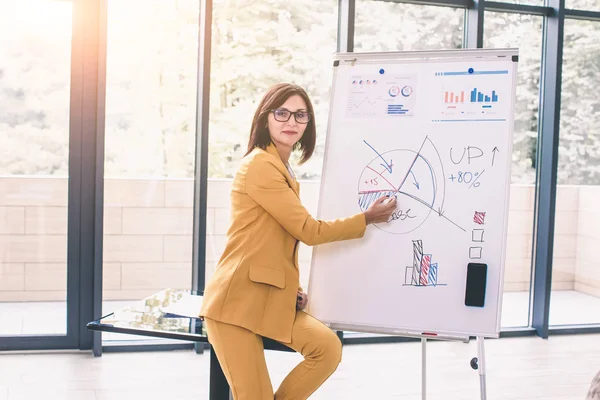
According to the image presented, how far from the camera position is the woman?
240 cm

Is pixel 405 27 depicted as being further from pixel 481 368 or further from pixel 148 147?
pixel 481 368

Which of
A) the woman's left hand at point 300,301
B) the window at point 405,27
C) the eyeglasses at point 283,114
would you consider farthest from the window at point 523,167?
the eyeglasses at point 283,114

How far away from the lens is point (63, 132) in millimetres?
4199

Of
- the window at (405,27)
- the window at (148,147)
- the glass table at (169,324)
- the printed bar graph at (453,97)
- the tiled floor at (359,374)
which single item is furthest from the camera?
the window at (405,27)

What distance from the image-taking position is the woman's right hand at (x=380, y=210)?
8.96 ft

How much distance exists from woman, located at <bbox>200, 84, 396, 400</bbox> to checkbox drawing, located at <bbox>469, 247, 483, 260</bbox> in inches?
22.5

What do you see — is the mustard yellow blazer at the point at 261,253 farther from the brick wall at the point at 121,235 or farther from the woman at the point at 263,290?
the brick wall at the point at 121,235

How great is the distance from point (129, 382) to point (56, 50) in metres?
1.93

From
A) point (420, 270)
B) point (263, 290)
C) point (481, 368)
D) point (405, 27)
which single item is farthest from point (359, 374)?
point (405, 27)

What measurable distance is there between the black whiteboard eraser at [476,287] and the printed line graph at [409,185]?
0.53 ft

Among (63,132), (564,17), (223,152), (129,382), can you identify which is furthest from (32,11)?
(564,17)

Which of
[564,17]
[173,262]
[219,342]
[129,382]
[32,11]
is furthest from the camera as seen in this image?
[564,17]

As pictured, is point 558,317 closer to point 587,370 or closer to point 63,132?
point 587,370

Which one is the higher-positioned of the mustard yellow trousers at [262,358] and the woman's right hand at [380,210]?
the woman's right hand at [380,210]
